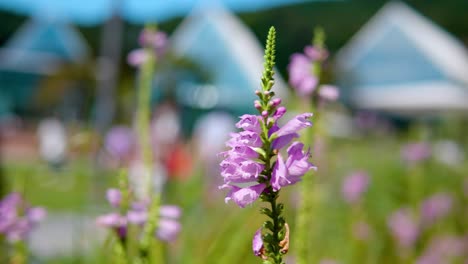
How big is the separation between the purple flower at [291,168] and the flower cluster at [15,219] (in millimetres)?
753

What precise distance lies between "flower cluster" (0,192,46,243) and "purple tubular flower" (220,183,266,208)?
2.33ft

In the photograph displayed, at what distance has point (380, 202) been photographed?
5395mm

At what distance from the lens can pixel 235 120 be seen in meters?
26.6

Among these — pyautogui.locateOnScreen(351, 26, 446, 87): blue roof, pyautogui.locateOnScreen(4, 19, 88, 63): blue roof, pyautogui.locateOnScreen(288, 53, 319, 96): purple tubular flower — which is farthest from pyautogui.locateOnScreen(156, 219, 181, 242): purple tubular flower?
pyautogui.locateOnScreen(4, 19, 88, 63): blue roof

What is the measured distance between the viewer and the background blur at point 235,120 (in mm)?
3441

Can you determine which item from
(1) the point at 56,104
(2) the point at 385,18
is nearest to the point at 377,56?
(2) the point at 385,18

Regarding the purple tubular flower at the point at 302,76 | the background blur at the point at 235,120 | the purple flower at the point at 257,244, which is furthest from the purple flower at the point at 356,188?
the purple flower at the point at 257,244

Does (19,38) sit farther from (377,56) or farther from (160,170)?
(160,170)

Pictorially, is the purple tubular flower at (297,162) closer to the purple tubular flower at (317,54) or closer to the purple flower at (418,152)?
the purple tubular flower at (317,54)

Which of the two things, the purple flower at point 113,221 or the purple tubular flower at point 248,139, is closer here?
the purple tubular flower at point 248,139

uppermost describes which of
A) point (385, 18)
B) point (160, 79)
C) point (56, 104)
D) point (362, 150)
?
point (385, 18)

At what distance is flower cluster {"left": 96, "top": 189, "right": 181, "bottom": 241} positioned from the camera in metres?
1.14

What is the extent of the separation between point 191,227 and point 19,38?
49461mm

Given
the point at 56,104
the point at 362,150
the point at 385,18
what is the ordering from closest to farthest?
the point at 362,150 < the point at 56,104 < the point at 385,18
